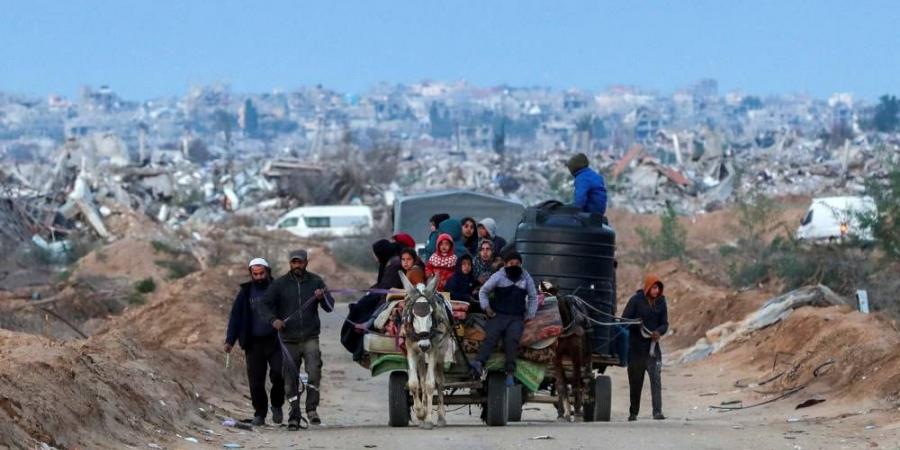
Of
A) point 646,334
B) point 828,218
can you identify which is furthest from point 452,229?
point 828,218

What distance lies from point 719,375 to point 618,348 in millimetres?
8111

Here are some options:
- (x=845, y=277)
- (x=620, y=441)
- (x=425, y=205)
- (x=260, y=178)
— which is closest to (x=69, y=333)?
(x=425, y=205)

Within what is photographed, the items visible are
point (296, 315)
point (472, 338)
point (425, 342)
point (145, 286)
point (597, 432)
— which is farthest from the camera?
point (145, 286)

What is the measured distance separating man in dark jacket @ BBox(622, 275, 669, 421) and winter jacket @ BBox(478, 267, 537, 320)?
2206 mm

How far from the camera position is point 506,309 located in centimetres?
1773

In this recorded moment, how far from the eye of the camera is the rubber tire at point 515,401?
747 inches

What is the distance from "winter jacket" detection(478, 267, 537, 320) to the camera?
1773cm

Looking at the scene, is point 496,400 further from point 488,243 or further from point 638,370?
point 638,370

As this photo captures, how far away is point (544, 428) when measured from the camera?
17578mm

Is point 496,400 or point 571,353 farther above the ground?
point 571,353

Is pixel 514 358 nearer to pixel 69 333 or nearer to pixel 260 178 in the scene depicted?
pixel 69 333

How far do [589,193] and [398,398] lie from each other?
3.45 metres

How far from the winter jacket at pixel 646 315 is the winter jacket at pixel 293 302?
3.53 m

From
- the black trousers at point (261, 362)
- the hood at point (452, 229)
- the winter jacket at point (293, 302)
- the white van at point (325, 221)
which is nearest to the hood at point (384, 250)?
the hood at point (452, 229)
